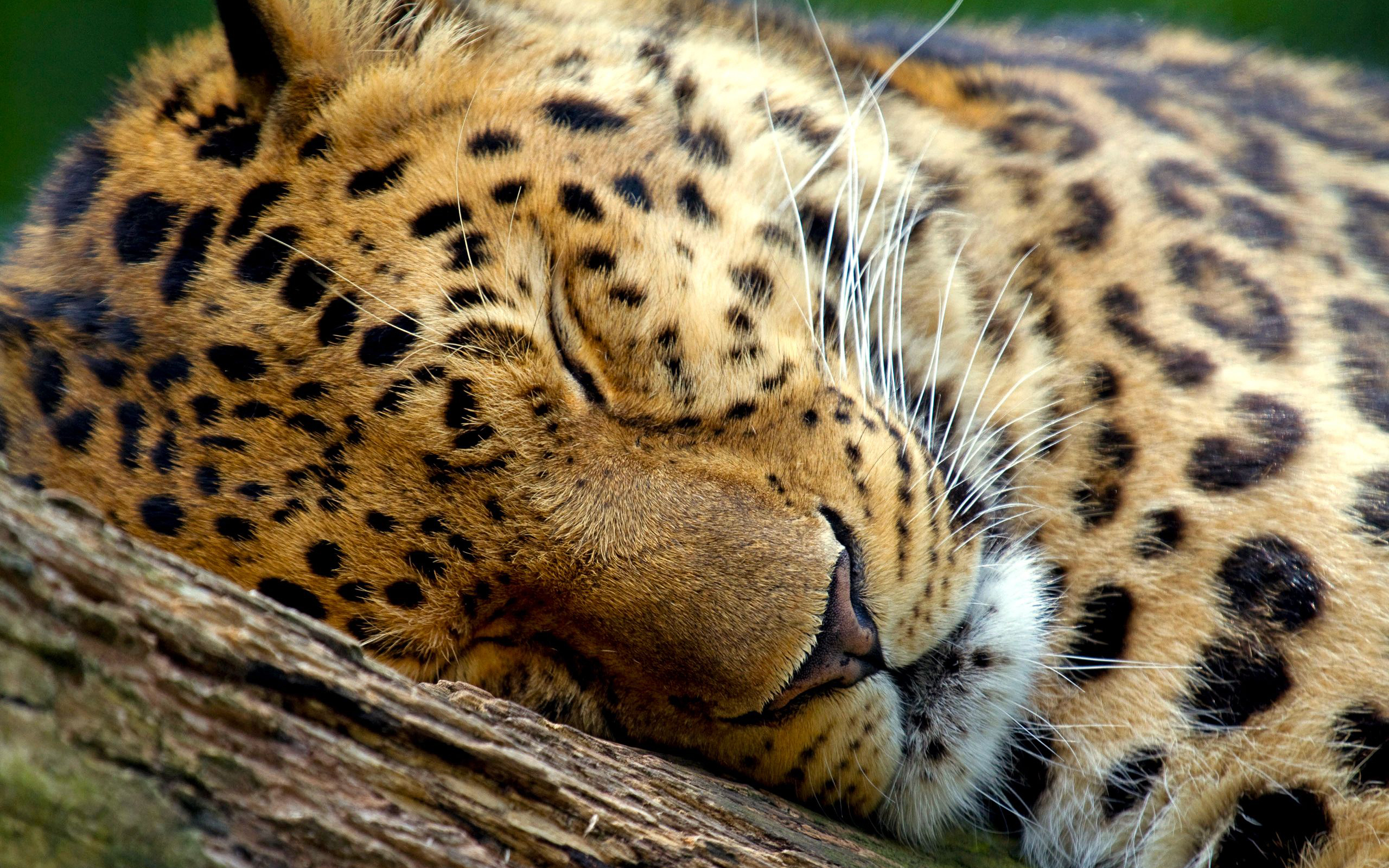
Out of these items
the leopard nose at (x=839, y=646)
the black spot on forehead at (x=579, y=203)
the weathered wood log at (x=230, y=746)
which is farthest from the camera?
the black spot on forehead at (x=579, y=203)

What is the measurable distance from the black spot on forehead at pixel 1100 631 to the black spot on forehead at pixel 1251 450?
298 millimetres

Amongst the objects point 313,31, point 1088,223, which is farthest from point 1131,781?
point 313,31

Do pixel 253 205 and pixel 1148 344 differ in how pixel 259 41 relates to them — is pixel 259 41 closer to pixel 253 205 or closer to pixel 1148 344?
Result: pixel 253 205

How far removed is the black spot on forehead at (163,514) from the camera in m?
2.19

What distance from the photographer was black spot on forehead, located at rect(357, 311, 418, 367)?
2.25m

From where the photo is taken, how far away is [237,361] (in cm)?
228

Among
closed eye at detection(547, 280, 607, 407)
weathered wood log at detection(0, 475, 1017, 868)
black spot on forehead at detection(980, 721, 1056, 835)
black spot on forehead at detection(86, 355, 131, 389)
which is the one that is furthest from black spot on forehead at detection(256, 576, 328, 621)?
black spot on forehead at detection(980, 721, 1056, 835)

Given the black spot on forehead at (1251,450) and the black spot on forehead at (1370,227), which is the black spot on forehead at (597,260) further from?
the black spot on forehead at (1370,227)

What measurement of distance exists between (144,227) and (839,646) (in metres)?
1.60

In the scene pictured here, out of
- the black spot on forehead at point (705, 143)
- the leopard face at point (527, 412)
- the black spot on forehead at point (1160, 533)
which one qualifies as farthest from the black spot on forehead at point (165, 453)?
the black spot on forehead at point (1160, 533)

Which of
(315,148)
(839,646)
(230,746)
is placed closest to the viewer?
(230,746)

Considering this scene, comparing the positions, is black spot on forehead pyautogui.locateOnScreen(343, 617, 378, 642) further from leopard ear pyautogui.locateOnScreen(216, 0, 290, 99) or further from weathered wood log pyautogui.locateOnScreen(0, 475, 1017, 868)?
leopard ear pyautogui.locateOnScreen(216, 0, 290, 99)

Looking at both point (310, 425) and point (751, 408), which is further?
point (751, 408)

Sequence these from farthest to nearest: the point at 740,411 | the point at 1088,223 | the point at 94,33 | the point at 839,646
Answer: the point at 94,33 < the point at 1088,223 < the point at 740,411 < the point at 839,646
